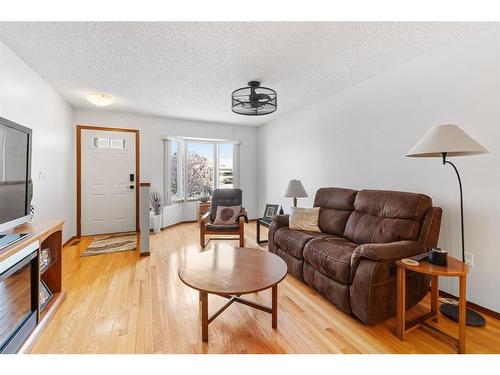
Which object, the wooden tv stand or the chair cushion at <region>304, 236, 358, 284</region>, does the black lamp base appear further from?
the wooden tv stand

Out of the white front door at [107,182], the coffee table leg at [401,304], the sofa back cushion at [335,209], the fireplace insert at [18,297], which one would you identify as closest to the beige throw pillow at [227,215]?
the sofa back cushion at [335,209]

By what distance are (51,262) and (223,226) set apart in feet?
6.31

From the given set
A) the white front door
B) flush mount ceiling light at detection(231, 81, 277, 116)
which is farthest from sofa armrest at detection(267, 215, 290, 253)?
the white front door

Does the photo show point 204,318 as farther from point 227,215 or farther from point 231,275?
point 227,215

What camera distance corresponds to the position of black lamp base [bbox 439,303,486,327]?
1681 mm

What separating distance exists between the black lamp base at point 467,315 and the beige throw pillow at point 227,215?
2.53m

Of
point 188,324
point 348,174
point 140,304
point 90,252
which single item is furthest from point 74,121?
point 348,174

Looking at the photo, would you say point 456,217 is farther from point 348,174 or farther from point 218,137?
point 218,137

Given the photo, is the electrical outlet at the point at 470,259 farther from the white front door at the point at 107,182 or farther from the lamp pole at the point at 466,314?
the white front door at the point at 107,182

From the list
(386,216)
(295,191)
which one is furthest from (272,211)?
(386,216)

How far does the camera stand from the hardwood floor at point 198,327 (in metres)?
1.45

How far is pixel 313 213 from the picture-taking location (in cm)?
284

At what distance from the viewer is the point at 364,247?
169 cm
